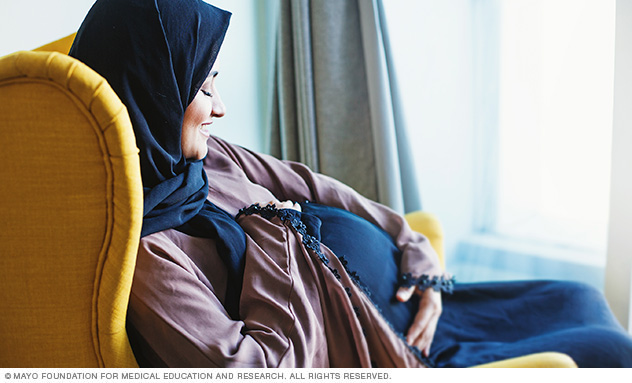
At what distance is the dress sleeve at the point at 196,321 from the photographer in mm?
852

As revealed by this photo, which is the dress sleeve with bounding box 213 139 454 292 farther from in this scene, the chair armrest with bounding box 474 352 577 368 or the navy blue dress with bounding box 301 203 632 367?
the chair armrest with bounding box 474 352 577 368

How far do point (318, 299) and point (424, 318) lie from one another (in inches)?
13.2

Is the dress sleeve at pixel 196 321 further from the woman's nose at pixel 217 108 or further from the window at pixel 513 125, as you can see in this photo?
the window at pixel 513 125

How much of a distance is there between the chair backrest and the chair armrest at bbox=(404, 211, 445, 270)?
3.26 feet

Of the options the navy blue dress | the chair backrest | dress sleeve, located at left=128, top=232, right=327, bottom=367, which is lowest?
the navy blue dress

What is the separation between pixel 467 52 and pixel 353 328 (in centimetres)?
135

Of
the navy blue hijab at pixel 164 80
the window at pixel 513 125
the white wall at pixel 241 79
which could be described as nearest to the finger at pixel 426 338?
the navy blue hijab at pixel 164 80

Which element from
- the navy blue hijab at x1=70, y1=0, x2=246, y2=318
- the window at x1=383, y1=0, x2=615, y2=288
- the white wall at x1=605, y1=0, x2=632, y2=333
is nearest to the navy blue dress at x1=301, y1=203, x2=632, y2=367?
the navy blue hijab at x1=70, y1=0, x2=246, y2=318

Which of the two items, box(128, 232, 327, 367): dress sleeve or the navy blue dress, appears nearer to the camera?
box(128, 232, 327, 367): dress sleeve

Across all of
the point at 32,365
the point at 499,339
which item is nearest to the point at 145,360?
the point at 32,365

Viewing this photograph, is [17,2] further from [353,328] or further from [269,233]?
[353,328]

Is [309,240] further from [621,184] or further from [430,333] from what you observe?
[621,184]

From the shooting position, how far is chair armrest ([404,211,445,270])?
1597 mm

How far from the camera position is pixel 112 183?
75 cm
